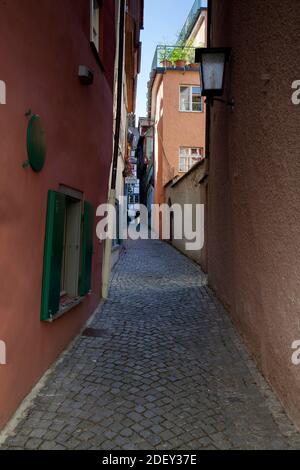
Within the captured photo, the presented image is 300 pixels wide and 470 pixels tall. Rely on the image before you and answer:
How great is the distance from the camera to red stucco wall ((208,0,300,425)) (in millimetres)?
3342

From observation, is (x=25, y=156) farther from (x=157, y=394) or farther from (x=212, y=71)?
(x=212, y=71)

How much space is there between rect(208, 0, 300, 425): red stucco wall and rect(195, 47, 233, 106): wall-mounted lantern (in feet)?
0.56

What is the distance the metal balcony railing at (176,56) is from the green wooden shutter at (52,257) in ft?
63.1

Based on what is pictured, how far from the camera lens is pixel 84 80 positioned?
5336 millimetres

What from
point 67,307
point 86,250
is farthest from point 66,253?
point 67,307

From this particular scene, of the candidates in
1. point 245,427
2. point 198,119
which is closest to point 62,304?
point 245,427

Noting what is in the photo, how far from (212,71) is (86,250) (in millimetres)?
3350

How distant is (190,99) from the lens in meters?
22.3

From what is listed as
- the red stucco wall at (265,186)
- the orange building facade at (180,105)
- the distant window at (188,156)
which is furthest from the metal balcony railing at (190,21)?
the red stucco wall at (265,186)

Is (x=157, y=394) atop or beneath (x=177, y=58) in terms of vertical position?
beneath

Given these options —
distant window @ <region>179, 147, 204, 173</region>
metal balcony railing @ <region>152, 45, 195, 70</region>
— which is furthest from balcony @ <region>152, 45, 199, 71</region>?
distant window @ <region>179, 147, 204, 173</region>

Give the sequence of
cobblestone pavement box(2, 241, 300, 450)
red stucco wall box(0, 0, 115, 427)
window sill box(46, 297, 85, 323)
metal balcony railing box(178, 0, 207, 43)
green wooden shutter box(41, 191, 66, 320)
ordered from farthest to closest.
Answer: metal balcony railing box(178, 0, 207, 43), window sill box(46, 297, 85, 323), green wooden shutter box(41, 191, 66, 320), red stucco wall box(0, 0, 115, 427), cobblestone pavement box(2, 241, 300, 450)

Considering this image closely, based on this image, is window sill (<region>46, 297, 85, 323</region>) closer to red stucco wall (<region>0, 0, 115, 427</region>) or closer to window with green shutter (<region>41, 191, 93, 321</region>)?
window with green shutter (<region>41, 191, 93, 321</region>)

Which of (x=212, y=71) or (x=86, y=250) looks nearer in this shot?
(x=86, y=250)
